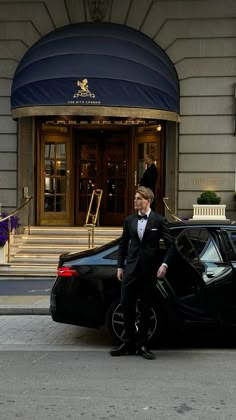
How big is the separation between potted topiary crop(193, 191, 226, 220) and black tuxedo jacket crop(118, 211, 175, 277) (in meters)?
7.23

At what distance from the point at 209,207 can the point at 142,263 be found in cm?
757

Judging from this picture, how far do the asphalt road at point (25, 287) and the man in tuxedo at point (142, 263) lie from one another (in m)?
4.24

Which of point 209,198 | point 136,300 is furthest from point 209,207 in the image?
point 136,300

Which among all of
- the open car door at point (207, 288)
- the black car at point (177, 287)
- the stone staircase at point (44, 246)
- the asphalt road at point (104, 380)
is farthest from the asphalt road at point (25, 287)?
the open car door at point (207, 288)

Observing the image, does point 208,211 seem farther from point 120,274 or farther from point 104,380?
point 104,380

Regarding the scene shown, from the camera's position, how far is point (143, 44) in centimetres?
1372

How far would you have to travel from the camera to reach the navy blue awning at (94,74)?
12.6m

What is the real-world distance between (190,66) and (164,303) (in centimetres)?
894

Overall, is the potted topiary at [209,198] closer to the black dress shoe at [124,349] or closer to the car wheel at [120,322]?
the car wheel at [120,322]

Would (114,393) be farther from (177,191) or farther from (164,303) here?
(177,191)

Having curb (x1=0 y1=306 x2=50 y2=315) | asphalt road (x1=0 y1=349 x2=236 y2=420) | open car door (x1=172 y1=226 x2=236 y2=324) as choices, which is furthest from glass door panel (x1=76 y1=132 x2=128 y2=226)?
asphalt road (x1=0 y1=349 x2=236 y2=420)

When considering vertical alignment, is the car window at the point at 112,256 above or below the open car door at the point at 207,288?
above

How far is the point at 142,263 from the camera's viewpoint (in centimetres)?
638

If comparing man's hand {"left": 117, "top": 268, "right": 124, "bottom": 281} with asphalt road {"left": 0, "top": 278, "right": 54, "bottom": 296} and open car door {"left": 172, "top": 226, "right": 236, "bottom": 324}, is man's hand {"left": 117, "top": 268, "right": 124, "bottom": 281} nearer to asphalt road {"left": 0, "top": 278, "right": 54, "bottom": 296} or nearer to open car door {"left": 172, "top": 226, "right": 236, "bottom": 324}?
open car door {"left": 172, "top": 226, "right": 236, "bottom": 324}
